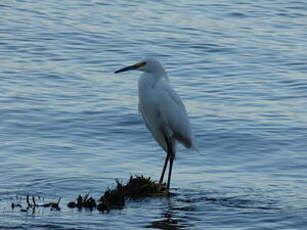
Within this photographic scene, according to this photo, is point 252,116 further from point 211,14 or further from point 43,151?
point 211,14

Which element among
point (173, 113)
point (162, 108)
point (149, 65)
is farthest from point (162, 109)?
point (149, 65)

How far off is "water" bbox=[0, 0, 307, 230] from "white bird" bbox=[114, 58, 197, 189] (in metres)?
0.48

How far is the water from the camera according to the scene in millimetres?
8789

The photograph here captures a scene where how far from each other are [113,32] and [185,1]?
3.67 m

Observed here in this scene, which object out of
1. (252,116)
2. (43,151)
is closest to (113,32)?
(252,116)

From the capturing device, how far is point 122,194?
28.6 feet

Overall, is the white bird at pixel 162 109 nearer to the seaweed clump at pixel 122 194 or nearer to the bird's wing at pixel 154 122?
the bird's wing at pixel 154 122

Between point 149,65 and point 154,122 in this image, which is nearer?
point 149,65

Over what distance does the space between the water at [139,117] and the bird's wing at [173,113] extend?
55 cm

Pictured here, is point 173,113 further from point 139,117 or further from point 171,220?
point 139,117

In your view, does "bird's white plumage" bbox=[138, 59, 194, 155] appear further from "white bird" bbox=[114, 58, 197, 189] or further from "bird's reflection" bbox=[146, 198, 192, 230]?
"bird's reflection" bbox=[146, 198, 192, 230]

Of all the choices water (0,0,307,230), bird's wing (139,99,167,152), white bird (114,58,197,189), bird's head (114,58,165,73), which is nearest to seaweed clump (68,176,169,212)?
water (0,0,307,230)

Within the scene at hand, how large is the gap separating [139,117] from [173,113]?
10.3 feet

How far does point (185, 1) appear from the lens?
21.5 meters
